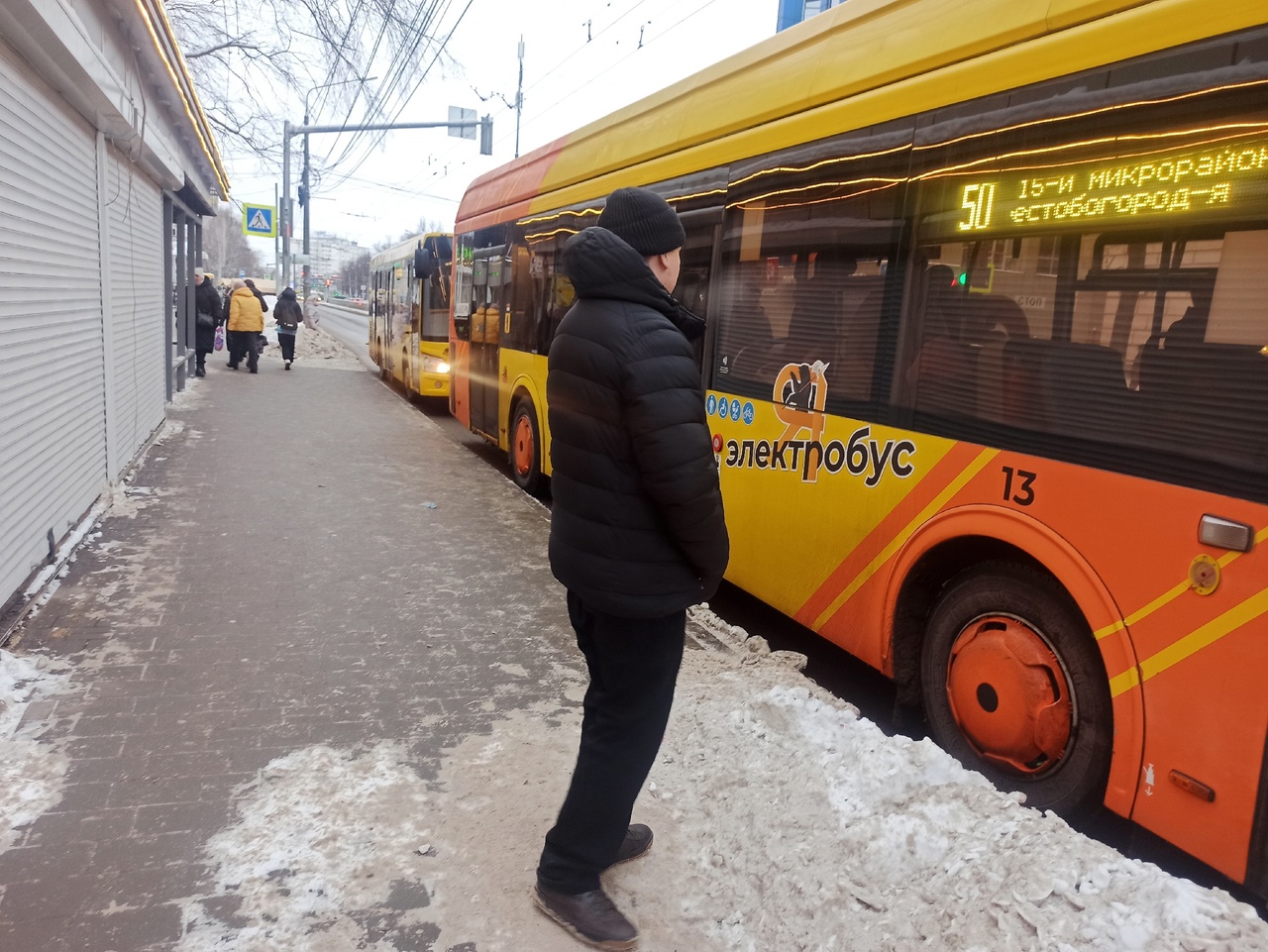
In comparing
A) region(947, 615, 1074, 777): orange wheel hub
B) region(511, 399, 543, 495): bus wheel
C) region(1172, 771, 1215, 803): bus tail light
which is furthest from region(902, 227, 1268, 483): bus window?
region(511, 399, 543, 495): bus wheel

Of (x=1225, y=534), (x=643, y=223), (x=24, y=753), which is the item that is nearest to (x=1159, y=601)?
(x=1225, y=534)

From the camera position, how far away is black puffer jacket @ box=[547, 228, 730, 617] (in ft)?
7.78

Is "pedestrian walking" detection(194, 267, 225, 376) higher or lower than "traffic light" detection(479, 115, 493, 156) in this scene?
lower

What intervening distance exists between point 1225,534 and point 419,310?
1491 cm

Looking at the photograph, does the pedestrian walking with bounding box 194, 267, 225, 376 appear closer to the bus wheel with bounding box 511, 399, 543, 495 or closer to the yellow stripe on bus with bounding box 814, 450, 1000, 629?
the bus wheel with bounding box 511, 399, 543, 495

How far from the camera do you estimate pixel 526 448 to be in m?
9.14

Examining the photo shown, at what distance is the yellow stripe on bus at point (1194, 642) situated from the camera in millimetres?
2588

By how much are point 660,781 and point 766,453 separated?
2.01 meters

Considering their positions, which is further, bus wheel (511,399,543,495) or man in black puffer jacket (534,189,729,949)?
bus wheel (511,399,543,495)

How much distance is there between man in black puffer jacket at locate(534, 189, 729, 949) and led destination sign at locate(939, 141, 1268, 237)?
60.5 inches

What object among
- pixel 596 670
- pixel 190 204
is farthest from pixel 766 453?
pixel 190 204

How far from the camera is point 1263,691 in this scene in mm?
2574

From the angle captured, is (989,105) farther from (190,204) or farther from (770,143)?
(190,204)

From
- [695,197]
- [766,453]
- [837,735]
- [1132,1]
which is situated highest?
[1132,1]
